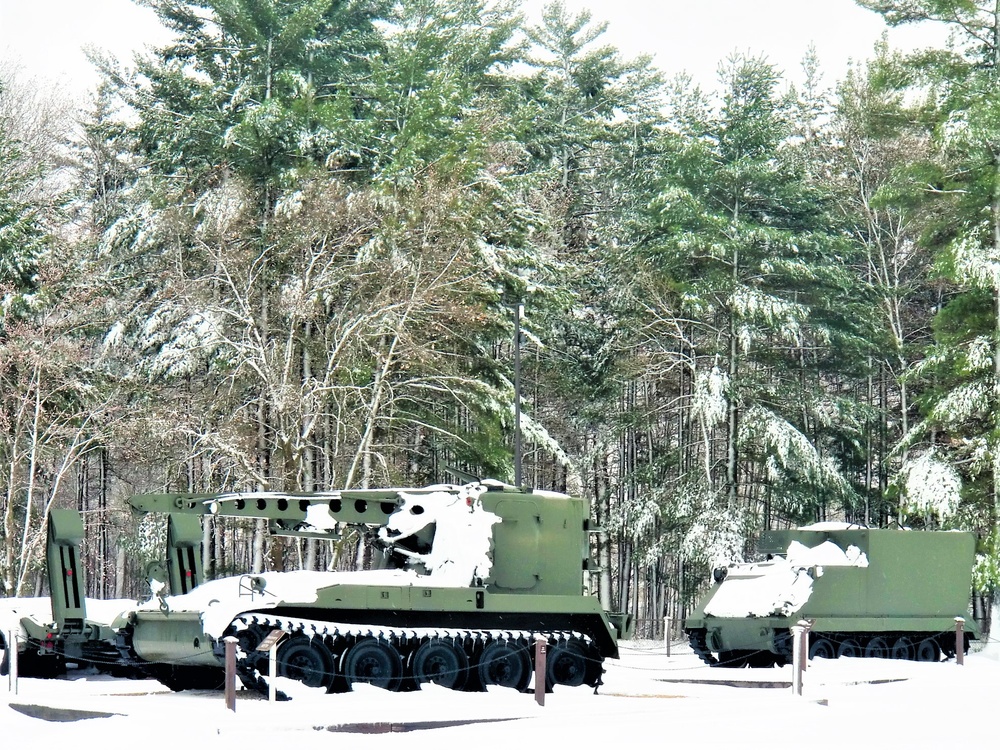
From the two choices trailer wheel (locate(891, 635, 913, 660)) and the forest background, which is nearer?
trailer wheel (locate(891, 635, 913, 660))

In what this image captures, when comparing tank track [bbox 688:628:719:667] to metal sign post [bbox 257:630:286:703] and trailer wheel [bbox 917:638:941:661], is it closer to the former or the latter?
trailer wheel [bbox 917:638:941:661]

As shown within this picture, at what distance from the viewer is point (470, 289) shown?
3034 cm

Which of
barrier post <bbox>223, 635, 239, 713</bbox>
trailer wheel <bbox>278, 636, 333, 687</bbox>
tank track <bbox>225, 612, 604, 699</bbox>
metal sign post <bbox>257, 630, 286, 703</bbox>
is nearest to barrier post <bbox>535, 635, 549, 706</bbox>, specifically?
tank track <bbox>225, 612, 604, 699</bbox>

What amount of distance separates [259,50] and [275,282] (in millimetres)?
6865

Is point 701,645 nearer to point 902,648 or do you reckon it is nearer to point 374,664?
point 902,648

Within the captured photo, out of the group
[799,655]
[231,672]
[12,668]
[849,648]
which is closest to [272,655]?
[231,672]

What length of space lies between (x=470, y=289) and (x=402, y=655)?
14.8 metres

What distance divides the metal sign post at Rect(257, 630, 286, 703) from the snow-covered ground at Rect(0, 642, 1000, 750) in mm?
211

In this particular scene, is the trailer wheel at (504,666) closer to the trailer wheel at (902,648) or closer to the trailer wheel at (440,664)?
the trailer wheel at (440,664)

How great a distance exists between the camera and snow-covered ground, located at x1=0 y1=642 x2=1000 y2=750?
501 inches

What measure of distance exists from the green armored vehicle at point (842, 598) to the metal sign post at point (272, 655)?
8.92m

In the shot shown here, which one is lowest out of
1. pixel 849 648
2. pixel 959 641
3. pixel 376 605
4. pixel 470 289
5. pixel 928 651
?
pixel 928 651

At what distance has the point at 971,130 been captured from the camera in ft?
93.4

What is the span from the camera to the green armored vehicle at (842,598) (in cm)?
2262
